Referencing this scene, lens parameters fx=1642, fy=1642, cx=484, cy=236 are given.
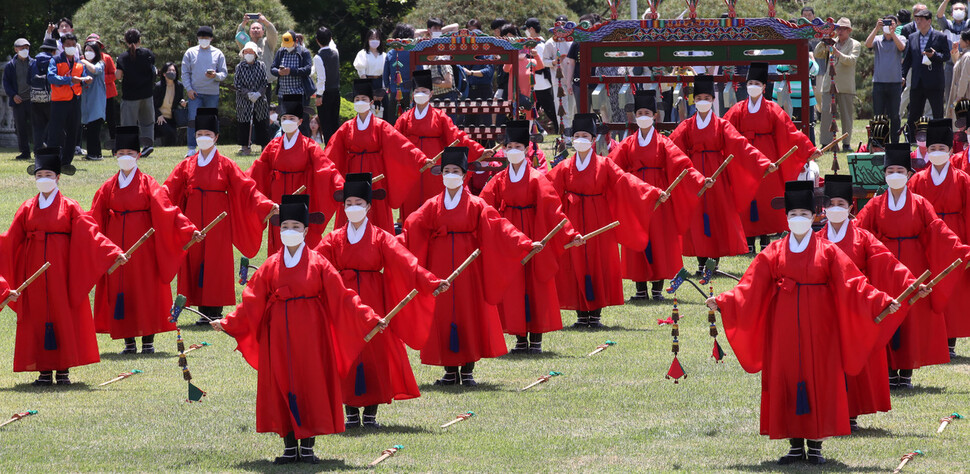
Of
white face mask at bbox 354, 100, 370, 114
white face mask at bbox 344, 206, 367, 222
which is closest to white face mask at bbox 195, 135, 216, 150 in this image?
white face mask at bbox 354, 100, 370, 114

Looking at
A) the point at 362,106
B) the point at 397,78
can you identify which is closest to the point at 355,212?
the point at 362,106

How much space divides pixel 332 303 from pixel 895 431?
3433 millimetres

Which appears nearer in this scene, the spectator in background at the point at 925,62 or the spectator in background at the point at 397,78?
the spectator in background at the point at 397,78

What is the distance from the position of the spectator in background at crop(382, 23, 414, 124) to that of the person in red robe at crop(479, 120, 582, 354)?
202 inches

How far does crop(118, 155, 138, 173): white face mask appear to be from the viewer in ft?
40.8

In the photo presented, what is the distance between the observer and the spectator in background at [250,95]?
778 inches

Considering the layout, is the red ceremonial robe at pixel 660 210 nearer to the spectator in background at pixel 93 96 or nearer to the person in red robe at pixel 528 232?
the person in red robe at pixel 528 232

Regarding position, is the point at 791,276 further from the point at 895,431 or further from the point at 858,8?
the point at 858,8

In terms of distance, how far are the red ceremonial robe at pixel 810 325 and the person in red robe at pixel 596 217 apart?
4191 mm

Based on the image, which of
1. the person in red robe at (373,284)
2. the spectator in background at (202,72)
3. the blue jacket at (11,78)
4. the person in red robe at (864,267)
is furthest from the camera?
the blue jacket at (11,78)

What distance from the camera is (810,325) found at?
352 inches

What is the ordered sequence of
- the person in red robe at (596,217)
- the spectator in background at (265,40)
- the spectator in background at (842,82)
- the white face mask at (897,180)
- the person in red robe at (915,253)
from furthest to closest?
the spectator in background at (265,40) < the spectator in background at (842,82) < the person in red robe at (596,217) < the person in red robe at (915,253) < the white face mask at (897,180)

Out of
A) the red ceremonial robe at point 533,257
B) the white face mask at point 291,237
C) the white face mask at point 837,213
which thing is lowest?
the red ceremonial robe at point 533,257

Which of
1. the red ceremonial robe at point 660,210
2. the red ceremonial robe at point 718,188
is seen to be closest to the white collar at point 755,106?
the red ceremonial robe at point 718,188
